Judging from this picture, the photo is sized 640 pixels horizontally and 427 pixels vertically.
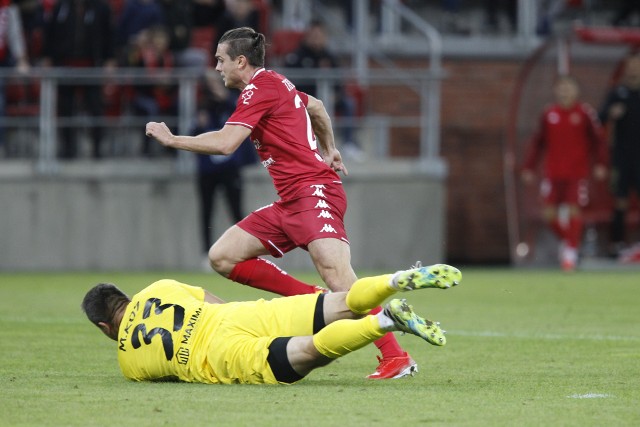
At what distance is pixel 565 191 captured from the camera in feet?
62.6

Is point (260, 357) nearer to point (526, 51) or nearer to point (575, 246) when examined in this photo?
point (575, 246)

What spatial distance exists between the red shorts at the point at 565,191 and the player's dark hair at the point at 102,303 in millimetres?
11972

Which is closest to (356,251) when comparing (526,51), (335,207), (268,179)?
(268,179)

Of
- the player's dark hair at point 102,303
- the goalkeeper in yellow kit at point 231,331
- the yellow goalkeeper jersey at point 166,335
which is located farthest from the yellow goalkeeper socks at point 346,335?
the player's dark hair at point 102,303

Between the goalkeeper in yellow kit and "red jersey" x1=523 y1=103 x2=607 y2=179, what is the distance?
11.8m

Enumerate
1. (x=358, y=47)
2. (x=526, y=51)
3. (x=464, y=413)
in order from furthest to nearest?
1. (x=526, y=51)
2. (x=358, y=47)
3. (x=464, y=413)

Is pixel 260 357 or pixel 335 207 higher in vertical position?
pixel 335 207

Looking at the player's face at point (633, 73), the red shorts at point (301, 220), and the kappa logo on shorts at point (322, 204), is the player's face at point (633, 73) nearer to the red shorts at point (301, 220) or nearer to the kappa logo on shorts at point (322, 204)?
the red shorts at point (301, 220)

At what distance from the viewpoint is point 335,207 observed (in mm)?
8633

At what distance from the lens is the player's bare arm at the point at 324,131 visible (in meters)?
9.01

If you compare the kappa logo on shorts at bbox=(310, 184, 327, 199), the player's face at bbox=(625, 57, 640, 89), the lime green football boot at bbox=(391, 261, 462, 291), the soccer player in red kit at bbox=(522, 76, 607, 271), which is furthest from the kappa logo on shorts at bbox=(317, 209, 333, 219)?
the player's face at bbox=(625, 57, 640, 89)

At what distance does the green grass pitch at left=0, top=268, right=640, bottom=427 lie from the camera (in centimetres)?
637

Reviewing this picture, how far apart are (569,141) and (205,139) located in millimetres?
11541

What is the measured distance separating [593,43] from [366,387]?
45.1 ft
